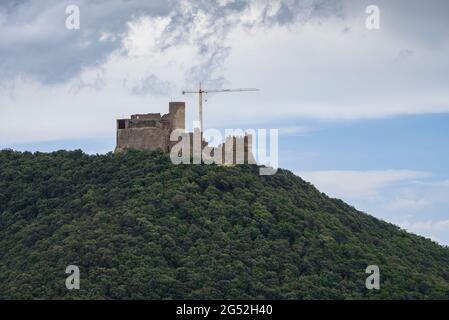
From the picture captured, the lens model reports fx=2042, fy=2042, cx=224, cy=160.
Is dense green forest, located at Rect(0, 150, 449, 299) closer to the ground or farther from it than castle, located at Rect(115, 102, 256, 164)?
closer to the ground

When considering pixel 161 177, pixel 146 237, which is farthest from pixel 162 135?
pixel 146 237

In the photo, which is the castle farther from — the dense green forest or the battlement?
the dense green forest

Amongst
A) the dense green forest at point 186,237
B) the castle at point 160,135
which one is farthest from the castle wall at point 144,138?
the dense green forest at point 186,237

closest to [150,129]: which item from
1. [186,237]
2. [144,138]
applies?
[144,138]

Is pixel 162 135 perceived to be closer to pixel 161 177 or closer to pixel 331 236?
pixel 161 177

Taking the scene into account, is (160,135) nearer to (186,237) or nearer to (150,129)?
(150,129)

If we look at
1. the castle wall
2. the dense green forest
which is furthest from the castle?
the dense green forest

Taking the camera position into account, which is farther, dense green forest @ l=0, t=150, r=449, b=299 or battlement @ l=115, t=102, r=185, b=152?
battlement @ l=115, t=102, r=185, b=152

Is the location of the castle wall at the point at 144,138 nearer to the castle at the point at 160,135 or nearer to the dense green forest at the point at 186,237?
the castle at the point at 160,135
